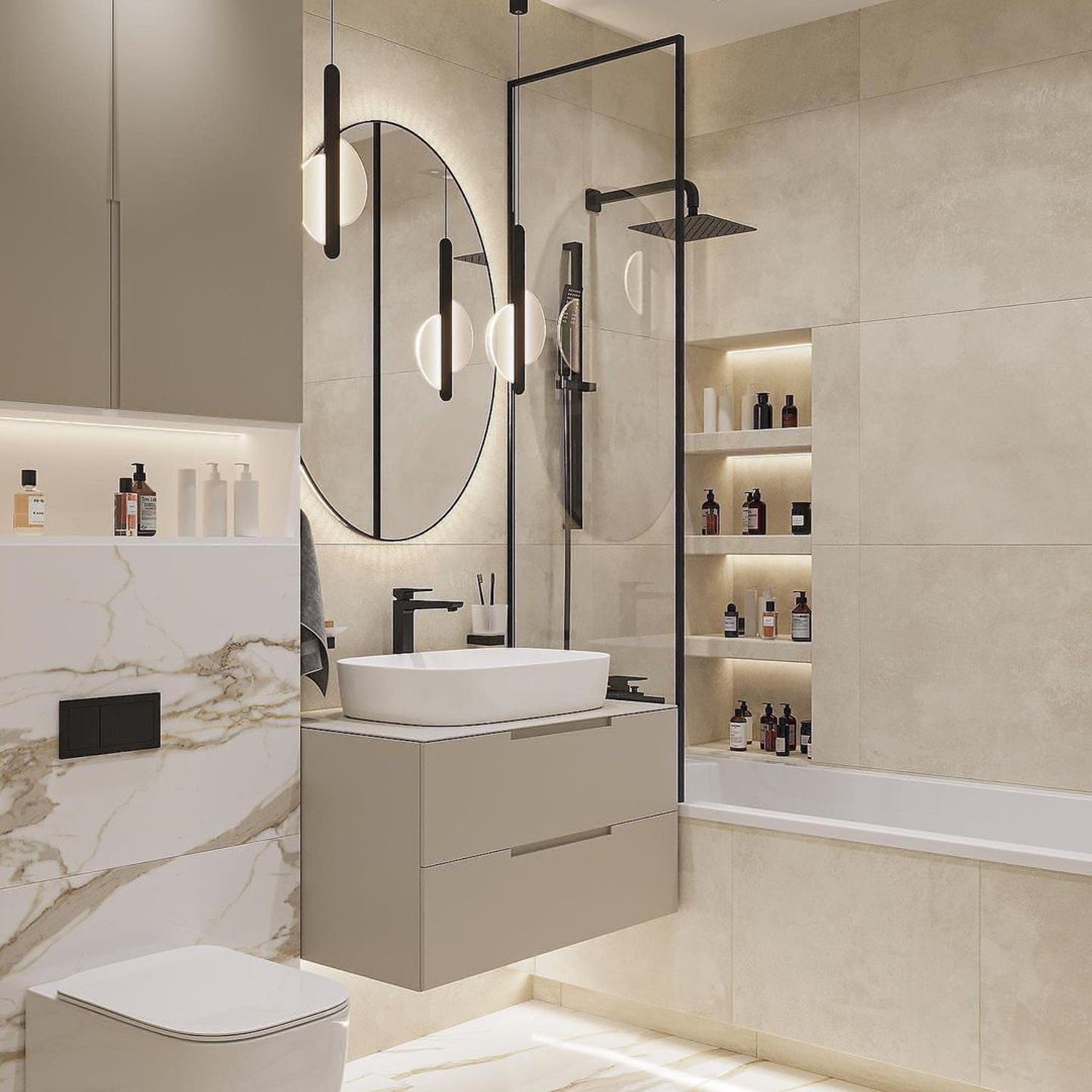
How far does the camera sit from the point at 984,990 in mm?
2816

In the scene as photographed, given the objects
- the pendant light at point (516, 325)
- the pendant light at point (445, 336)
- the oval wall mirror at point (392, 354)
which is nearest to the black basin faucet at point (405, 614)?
the oval wall mirror at point (392, 354)

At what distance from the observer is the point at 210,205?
2.55 meters

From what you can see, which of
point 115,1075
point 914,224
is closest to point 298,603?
point 115,1075

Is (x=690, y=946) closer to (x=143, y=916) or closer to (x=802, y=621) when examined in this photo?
(x=802, y=621)

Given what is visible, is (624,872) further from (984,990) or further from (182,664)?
(182,664)

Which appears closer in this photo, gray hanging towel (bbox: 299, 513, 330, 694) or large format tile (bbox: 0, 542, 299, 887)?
large format tile (bbox: 0, 542, 299, 887)

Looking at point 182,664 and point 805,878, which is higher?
point 182,664

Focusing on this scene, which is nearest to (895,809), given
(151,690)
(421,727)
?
(421,727)

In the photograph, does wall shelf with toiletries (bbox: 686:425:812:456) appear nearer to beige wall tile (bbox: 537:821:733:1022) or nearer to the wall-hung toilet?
beige wall tile (bbox: 537:821:733:1022)

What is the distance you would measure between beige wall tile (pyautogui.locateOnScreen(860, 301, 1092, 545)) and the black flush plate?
7.39ft

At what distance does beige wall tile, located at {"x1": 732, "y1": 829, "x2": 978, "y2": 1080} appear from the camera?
9.38 ft

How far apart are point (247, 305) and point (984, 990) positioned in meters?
2.13

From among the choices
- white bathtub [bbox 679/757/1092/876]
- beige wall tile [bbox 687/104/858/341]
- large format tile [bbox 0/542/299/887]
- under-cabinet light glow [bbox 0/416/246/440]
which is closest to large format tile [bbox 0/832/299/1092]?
large format tile [bbox 0/542/299/887]

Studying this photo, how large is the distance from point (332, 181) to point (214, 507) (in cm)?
84
